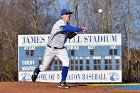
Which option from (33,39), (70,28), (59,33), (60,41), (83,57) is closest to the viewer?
(70,28)

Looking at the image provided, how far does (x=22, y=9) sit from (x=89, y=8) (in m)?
7.33

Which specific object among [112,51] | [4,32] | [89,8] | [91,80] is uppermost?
[89,8]

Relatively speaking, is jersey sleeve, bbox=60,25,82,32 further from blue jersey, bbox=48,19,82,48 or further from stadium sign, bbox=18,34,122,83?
stadium sign, bbox=18,34,122,83

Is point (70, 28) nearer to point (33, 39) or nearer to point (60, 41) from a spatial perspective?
point (60, 41)

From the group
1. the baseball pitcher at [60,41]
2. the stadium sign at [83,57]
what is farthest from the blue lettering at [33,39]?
the baseball pitcher at [60,41]

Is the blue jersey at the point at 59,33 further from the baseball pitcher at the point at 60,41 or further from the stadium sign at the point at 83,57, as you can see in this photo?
the stadium sign at the point at 83,57

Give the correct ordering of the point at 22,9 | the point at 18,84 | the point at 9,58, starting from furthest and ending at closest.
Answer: the point at 22,9
the point at 9,58
the point at 18,84

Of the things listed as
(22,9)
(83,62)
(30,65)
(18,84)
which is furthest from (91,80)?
(18,84)

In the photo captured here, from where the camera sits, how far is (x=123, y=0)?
42.2 metres

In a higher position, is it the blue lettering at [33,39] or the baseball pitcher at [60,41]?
the blue lettering at [33,39]

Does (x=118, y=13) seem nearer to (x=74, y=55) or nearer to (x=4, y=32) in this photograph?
(x=4, y=32)

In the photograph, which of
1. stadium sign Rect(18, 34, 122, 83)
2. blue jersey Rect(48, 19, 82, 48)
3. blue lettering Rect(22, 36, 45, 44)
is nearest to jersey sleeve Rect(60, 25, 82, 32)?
blue jersey Rect(48, 19, 82, 48)

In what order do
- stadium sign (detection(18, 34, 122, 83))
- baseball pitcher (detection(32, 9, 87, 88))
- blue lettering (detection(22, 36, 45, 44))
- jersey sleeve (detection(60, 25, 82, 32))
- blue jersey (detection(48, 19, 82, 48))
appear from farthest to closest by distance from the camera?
blue lettering (detection(22, 36, 45, 44)), stadium sign (detection(18, 34, 122, 83)), baseball pitcher (detection(32, 9, 87, 88)), blue jersey (detection(48, 19, 82, 48)), jersey sleeve (detection(60, 25, 82, 32))

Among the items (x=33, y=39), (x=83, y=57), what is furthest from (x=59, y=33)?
(x=33, y=39)
